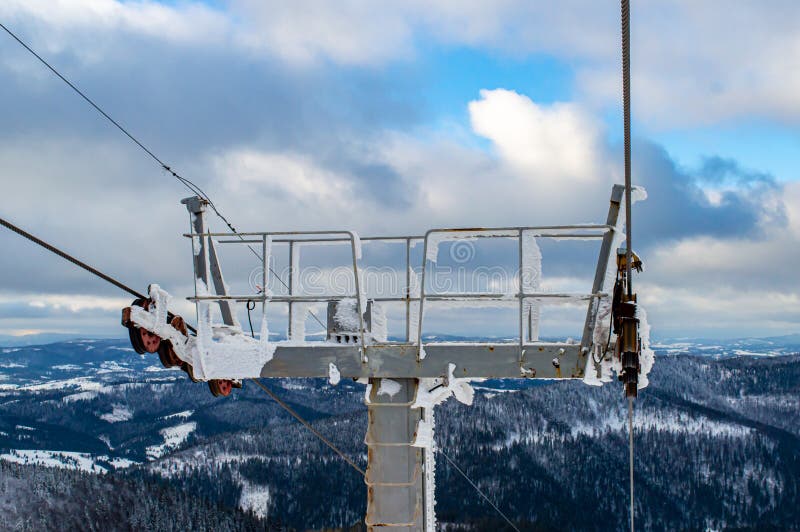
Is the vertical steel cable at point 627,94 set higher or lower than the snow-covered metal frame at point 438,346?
higher

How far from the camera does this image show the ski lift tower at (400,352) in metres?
8.88

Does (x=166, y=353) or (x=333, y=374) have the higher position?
(x=166, y=353)

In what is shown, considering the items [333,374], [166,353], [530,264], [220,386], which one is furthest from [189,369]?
[530,264]

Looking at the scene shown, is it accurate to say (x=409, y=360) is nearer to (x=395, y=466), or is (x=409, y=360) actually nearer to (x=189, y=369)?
(x=395, y=466)

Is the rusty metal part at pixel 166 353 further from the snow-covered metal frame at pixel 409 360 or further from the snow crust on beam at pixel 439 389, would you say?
the snow crust on beam at pixel 439 389

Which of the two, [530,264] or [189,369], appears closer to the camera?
[530,264]

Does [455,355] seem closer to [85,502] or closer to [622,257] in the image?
[622,257]

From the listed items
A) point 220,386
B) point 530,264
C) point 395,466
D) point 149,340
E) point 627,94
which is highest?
point 627,94

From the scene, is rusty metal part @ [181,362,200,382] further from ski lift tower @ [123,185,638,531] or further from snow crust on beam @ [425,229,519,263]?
snow crust on beam @ [425,229,519,263]

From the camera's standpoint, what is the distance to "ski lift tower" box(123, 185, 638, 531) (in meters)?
8.88

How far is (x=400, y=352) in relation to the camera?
925cm

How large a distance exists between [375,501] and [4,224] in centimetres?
555

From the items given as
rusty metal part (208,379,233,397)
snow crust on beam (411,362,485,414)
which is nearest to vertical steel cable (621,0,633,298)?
snow crust on beam (411,362,485,414)

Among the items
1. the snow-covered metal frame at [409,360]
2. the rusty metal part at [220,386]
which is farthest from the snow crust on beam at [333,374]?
the rusty metal part at [220,386]
